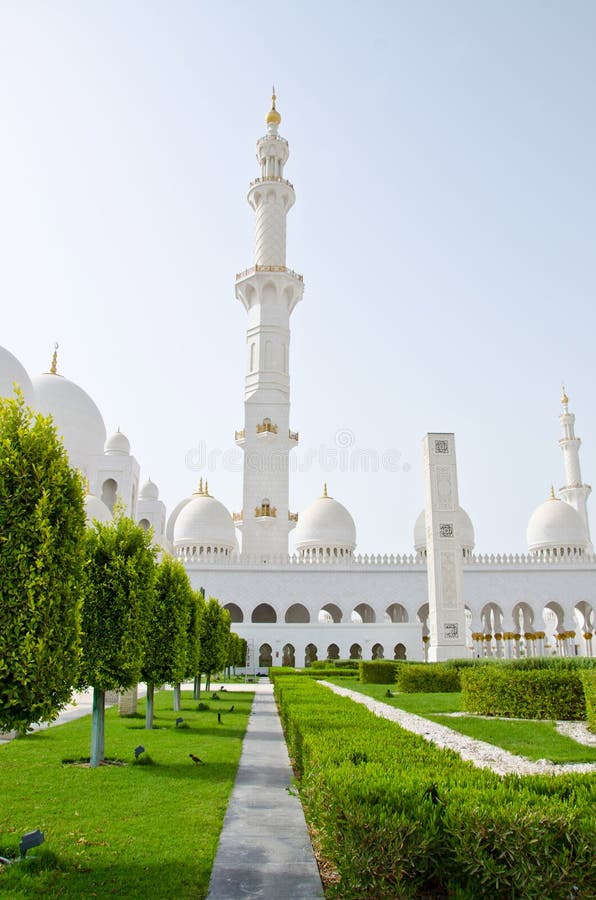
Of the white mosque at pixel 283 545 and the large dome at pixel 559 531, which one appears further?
the large dome at pixel 559 531

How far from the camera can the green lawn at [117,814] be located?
14.9ft

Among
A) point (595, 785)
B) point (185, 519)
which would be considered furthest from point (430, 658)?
point (595, 785)

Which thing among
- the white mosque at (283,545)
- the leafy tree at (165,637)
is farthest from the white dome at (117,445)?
the leafy tree at (165,637)

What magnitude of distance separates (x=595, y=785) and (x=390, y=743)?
2.06 metres

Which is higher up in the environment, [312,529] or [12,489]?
[312,529]

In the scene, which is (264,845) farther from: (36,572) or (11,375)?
(11,375)

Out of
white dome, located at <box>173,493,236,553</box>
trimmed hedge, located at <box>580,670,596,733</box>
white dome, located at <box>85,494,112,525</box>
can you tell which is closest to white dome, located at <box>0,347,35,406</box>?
white dome, located at <box>85,494,112,525</box>

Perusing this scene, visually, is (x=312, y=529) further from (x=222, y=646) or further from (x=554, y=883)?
(x=554, y=883)

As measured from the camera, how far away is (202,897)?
165 inches

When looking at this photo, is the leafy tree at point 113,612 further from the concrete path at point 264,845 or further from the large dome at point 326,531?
the large dome at point 326,531

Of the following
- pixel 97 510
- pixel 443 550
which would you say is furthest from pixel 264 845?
pixel 97 510

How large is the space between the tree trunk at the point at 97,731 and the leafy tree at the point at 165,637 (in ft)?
9.54

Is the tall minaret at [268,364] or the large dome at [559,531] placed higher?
the tall minaret at [268,364]

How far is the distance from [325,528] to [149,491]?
1341 cm
